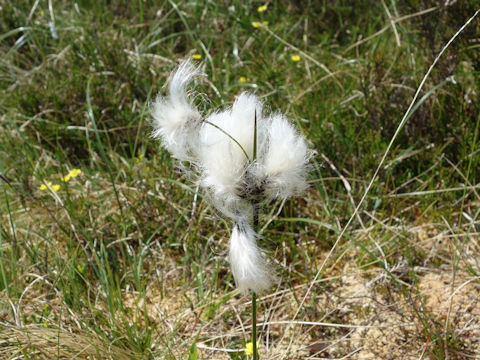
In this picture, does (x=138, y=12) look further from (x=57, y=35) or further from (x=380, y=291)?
(x=380, y=291)

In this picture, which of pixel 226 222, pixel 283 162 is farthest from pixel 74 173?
pixel 283 162

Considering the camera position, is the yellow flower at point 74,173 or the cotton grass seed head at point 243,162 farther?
the yellow flower at point 74,173

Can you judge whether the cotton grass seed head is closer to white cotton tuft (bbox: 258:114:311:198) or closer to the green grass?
white cotton tuft (bbox: 258:114:311:198)

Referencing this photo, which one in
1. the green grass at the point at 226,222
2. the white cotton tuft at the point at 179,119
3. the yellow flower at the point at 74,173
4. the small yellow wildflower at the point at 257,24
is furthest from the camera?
the small yellow wildflower at the point at 257,24

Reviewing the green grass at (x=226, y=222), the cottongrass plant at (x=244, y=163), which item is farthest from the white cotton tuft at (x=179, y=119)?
the green grass at (x=226, y=222)

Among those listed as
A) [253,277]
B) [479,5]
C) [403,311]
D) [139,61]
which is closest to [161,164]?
[139,61]

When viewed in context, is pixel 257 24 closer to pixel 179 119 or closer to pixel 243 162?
pixel 179 119

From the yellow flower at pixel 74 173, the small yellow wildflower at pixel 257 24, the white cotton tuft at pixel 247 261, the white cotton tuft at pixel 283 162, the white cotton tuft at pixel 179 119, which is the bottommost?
the white cotton tuft at pixel 247 261

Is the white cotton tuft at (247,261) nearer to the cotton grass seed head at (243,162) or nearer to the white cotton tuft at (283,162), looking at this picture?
the cotton grass seed head at (243,162)
